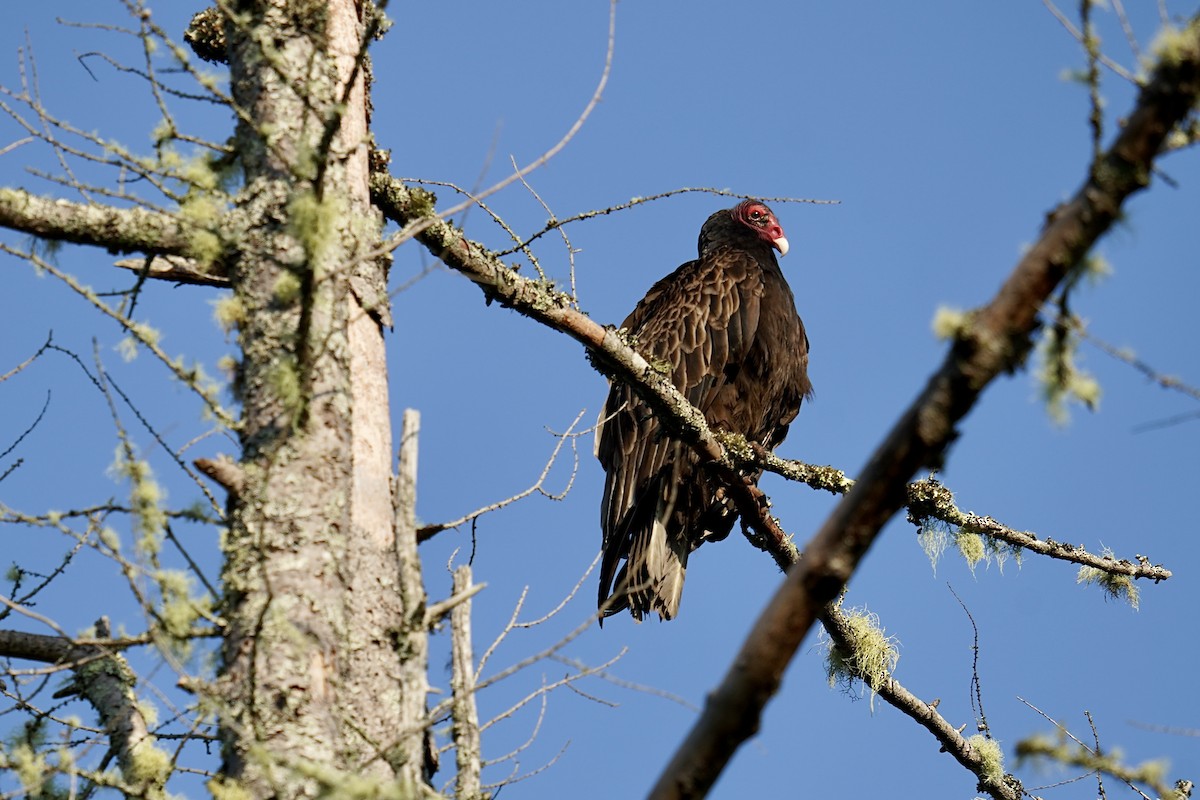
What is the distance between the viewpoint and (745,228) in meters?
5.91

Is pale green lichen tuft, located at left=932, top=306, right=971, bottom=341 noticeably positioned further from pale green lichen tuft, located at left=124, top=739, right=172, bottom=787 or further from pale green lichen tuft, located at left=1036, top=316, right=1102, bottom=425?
pale green lichen tuft, located at left=124, top=739, right=172, bottom=787

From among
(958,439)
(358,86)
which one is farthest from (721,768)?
(358,86)

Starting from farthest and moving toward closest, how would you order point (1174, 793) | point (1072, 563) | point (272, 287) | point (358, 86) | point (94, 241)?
1. point (1072, 563)
2. point (1174, 793)
3. point (358, 86)
4. point (94, 241)
5. point (272, 287)

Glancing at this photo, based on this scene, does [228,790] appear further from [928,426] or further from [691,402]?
[691,402]

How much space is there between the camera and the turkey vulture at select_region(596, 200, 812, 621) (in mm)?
4664

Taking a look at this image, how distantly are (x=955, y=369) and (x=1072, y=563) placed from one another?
2.96m

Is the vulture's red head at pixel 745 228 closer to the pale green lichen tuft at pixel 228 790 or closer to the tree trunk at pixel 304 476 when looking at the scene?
the tree trunk at pixel 304 476

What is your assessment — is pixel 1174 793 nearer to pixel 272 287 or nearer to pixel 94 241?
pixel 272 287

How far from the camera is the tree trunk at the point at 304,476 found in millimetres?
1935

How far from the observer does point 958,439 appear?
1572 millimetres

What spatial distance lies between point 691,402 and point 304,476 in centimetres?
294

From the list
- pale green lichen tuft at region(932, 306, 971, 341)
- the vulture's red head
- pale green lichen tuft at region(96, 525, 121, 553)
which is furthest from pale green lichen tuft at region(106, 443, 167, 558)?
the vulture's red head

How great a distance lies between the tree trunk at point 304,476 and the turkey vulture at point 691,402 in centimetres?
212

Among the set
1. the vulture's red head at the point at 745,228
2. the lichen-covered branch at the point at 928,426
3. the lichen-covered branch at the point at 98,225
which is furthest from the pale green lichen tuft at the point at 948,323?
the vulture's red head at the point at 745,228
